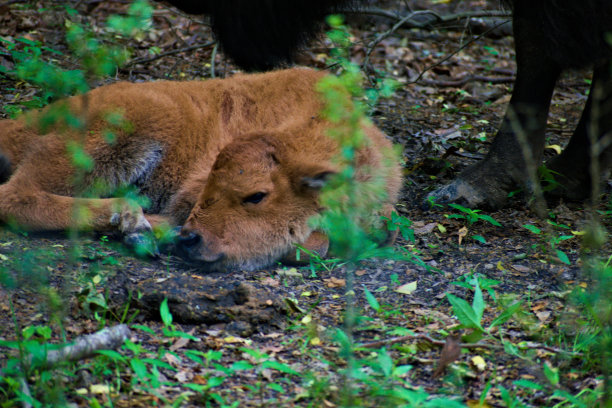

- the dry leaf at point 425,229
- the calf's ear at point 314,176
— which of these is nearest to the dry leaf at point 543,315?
the dry leaf at point 425,229

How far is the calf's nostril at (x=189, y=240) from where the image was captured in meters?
3.86

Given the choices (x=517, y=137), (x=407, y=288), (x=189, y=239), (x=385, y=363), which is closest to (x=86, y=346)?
(x=385, y=363)

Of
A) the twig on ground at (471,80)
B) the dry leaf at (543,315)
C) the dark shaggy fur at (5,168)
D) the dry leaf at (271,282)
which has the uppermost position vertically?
the twig on ground at (471,80)

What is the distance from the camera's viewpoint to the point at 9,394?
7.67 ft

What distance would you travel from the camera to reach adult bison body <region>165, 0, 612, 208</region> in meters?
4.19

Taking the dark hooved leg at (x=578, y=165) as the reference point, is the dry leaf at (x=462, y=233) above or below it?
below

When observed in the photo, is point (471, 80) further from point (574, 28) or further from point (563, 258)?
point (563, 258)

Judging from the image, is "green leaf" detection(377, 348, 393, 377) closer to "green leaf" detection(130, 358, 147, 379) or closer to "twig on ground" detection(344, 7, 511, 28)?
"green leaf" detection(130, 358, 147, 379)

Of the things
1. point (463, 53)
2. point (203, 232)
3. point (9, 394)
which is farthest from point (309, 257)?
point (463, 53)

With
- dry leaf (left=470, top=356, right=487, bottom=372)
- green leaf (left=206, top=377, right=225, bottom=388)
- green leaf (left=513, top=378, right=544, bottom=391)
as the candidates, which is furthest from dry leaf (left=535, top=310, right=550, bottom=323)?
green leaf (left=206, top=377, right=225, bottom=388)

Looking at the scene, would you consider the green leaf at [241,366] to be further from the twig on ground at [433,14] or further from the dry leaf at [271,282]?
the twig on ground at [433,14]

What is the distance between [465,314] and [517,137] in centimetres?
203

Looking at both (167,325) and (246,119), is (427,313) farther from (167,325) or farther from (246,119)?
(246,119)

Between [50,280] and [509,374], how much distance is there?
222cm
